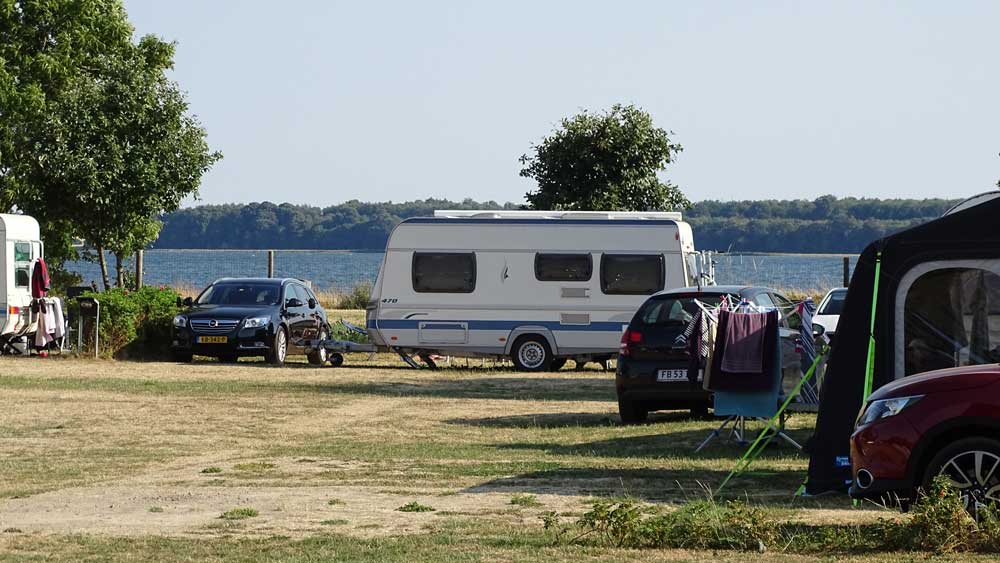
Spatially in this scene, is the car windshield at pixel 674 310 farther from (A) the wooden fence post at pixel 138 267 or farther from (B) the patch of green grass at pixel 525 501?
(A) the wooden fence post at pixel 138 267

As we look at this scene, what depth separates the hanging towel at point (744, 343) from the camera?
1373 centimetres

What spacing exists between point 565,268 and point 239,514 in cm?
1607

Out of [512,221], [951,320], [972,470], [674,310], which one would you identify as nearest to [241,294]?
[512,221]

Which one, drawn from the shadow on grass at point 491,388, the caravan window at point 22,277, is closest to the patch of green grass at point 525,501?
the shadow on grass at point 491,388

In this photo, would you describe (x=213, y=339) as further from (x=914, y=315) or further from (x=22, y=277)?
(x=914, y=315)

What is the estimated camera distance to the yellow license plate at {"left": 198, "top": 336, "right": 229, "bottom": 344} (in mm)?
26609

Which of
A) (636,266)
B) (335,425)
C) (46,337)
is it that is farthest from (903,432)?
(46,337)

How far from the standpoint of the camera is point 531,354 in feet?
86.5

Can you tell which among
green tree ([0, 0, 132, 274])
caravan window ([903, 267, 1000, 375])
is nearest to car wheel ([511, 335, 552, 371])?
green tree ([0, 0, 132, 274])

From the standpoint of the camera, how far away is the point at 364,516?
34.1ft

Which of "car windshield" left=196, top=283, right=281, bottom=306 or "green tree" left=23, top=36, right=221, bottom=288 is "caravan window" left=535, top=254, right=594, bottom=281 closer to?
"car windshield" left=196, top=283, right=281, bottom=306

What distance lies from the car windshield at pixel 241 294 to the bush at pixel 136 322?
0.84 meters

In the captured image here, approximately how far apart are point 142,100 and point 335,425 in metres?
16.4

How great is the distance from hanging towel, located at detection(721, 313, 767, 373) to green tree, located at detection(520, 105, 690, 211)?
19.7 metres
